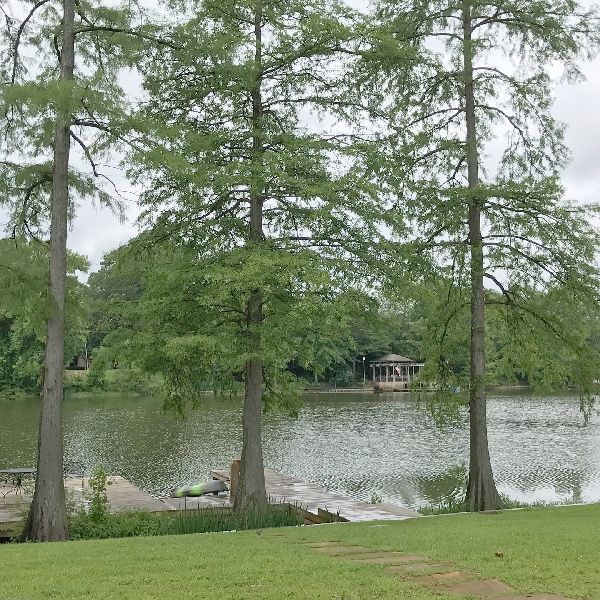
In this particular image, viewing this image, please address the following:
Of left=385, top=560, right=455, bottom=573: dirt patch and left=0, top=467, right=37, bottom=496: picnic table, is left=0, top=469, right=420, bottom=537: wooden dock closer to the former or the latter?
left=0, top=467, right=37, bottom=496: picnic table

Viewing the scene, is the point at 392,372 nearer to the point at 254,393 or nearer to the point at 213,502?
the point at 213,502

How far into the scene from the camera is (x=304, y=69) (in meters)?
11.9

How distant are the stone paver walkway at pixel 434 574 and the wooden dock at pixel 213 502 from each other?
5549 millimetres

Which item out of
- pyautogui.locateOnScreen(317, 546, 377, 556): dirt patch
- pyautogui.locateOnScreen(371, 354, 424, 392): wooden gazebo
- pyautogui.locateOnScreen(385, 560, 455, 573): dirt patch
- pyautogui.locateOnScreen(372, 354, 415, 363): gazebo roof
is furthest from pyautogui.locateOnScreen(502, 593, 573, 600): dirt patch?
pyautogui.locateOnScreen(372, 354, 415, 363): gazebo roof

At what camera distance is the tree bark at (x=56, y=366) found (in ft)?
32.4

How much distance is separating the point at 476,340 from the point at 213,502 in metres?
5.97

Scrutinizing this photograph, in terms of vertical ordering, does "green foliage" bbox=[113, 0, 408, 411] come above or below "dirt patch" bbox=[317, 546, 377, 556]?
above

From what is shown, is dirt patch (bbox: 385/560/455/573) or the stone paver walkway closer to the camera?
the stone paver walkway

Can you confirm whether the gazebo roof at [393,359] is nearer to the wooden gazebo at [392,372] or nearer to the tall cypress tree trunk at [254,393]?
the wooden gazebo at [392,372]

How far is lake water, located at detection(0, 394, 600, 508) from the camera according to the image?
62.8 feet

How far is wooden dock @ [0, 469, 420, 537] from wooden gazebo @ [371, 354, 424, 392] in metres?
48.2

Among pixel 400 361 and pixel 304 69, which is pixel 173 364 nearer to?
pixel 304 69

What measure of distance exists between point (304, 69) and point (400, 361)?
5664 cm

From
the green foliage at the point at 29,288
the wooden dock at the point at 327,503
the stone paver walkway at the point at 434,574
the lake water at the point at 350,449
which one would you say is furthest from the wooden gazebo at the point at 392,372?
the stone paver walkway at the point at 434,574
